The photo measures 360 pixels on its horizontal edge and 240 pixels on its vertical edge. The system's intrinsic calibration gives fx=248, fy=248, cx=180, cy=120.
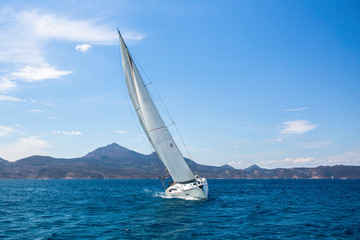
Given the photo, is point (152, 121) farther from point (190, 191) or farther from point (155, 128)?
point (190, 191)

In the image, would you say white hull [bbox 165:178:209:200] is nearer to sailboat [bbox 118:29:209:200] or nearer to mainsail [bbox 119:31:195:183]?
sailboat [bbox 118:29:209:200]

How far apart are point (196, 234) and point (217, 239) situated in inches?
74.1

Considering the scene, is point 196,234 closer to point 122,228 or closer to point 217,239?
point 217,239

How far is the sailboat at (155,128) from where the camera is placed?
105ft

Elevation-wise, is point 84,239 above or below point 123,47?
below

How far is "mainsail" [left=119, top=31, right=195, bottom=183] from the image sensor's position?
105 ft

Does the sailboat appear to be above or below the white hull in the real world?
above

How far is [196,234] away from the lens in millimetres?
19250

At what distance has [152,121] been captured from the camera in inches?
1272

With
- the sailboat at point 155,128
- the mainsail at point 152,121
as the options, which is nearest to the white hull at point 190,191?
the sailboat at point 155,128

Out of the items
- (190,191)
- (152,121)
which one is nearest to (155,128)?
(152,121)

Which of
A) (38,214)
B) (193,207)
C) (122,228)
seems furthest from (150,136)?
(38,214)

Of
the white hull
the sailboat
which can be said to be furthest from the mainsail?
the white hull

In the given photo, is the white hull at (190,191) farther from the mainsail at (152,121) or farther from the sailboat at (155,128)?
the mainsail at (152,121)
